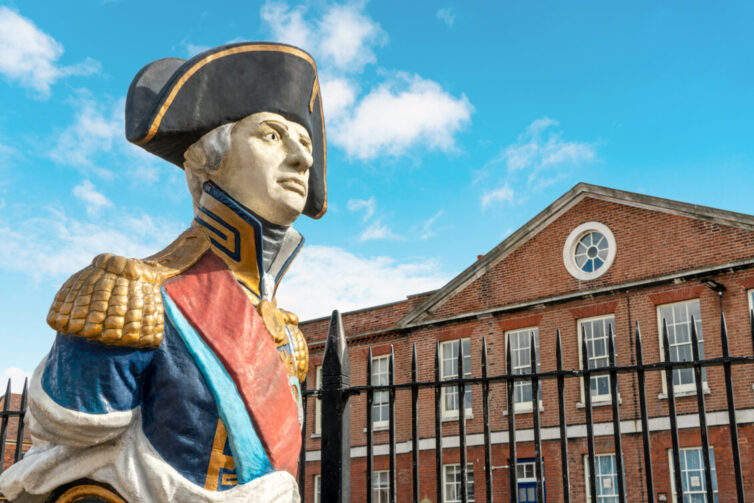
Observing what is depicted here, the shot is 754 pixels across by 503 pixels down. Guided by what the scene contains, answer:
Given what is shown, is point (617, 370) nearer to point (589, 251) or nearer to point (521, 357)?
point (589, 251)

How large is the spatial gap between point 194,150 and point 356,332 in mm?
17797

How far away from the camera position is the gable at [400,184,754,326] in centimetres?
1512

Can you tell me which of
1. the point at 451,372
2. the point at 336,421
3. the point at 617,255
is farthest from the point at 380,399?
the point at 336,421

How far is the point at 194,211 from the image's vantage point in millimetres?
2451

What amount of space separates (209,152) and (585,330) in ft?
45.3

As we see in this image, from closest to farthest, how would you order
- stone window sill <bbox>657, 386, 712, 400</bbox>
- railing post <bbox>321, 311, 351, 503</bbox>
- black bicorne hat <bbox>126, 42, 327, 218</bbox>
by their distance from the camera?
1. black bicorne hat <bbox>126, 42, 327, 218</bbox>
2. railing post <bbox>321, 311, 351, 503</bbox>
3. stone window sill <bbox>657, 386, 712, 400</bbox>

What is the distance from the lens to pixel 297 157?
2.35m

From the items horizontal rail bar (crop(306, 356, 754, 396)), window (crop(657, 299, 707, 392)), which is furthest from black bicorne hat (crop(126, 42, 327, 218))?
window (crop(657, 299, 707, 392))

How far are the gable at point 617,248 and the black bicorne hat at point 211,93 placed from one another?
46.8ft

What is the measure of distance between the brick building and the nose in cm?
1189

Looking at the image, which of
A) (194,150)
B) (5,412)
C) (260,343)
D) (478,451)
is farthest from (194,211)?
(478,451)

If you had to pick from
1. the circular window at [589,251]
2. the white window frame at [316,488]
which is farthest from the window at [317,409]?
the circular window at [589,251]

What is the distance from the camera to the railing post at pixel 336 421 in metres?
3.53

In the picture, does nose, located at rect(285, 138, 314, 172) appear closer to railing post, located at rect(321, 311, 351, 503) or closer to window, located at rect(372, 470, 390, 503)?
railing post, located at rect(321, 311, 351, 503)
